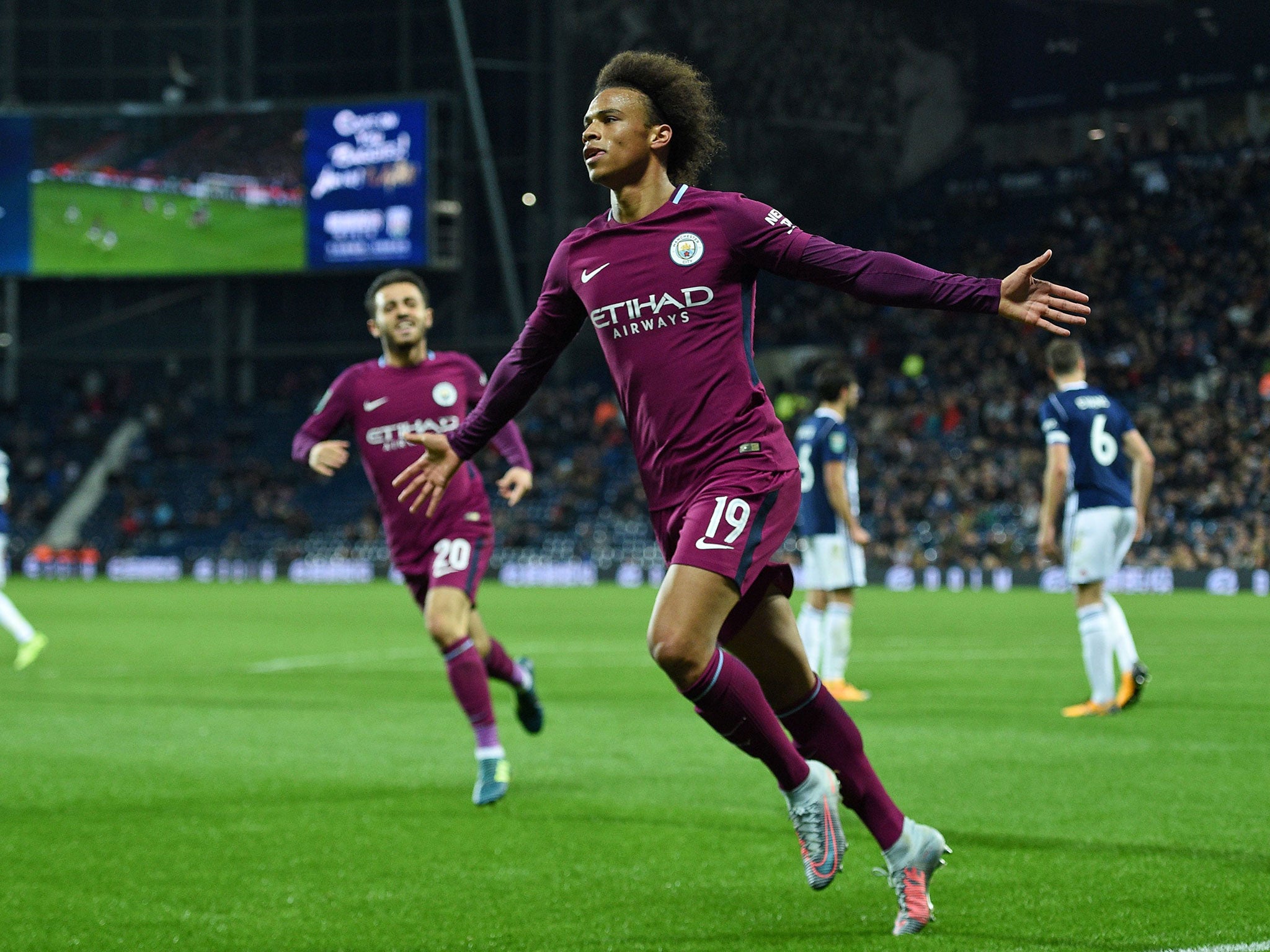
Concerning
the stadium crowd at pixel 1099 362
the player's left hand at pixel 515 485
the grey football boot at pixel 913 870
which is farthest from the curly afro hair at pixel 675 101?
the stadium crowd at pixel 1099 362

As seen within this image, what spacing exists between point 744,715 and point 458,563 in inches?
151

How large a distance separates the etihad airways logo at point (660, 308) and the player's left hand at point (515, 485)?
9.91 feet

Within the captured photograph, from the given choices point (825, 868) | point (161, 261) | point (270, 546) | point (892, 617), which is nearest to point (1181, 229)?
point (892, 617)

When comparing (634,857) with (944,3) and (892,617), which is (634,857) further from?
(944,3)

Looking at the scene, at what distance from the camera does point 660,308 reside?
198 inches

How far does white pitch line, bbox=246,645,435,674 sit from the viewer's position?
15.6 meters

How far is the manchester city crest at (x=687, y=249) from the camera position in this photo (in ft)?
16.5

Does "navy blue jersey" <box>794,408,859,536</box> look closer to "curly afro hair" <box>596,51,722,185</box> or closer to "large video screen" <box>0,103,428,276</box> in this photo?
"curly afro hair" <box>596,51,722,185</box>

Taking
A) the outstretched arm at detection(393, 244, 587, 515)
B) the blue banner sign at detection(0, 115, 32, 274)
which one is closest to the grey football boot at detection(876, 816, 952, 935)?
the outstretched arm at detection(393, 244, 587, 515)

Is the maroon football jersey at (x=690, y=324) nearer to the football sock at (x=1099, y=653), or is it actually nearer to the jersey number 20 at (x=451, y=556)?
the jersey number 20 at (x=451, y=556)

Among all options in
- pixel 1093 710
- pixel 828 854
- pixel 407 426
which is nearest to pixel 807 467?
pixel 1093 710

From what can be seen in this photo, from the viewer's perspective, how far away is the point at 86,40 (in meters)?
52.7

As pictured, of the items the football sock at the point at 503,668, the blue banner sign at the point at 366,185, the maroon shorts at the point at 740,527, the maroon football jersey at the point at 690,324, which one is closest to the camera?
the maroon shorts at the point at 740,527

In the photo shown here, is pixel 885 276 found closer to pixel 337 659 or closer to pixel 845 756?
pixel 845 756
